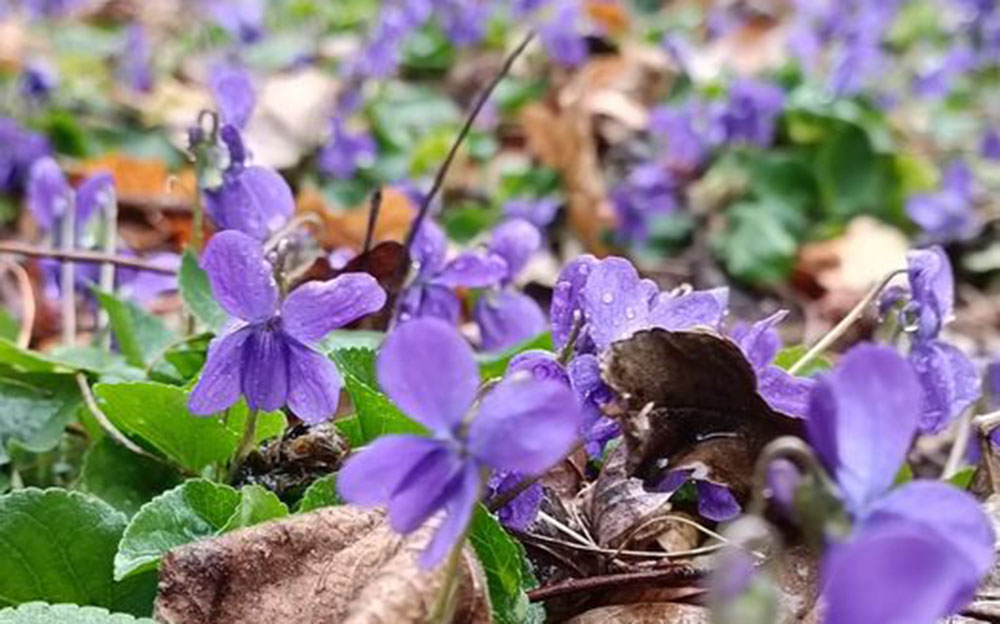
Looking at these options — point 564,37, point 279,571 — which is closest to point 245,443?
point 279,571

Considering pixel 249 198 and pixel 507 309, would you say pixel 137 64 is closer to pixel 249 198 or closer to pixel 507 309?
pixel 507 309

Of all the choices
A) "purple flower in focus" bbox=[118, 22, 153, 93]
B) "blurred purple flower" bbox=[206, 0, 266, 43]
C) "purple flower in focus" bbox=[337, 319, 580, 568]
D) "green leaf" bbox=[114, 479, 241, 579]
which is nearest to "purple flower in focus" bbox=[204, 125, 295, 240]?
"green leaf" bbox=[114, 479, 241, 579]

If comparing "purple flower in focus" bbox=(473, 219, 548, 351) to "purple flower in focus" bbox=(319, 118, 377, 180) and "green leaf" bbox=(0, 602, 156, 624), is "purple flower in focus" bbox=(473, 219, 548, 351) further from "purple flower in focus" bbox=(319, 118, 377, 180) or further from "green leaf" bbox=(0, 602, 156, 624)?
"purple flower in focus" bbox=(319, 118, 377, 180)

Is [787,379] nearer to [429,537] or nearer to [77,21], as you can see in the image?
[429,537]

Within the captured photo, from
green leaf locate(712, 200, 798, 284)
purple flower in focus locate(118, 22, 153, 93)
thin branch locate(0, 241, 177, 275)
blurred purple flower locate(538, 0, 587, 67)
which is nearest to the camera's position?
thin branch locate(0, 241, 177, 275)

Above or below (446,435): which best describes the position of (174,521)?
below

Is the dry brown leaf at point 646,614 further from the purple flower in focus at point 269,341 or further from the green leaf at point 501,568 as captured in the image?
the purple flower in focus at point 269,341

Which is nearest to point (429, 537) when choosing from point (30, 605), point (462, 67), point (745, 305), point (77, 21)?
point (30, 605)
